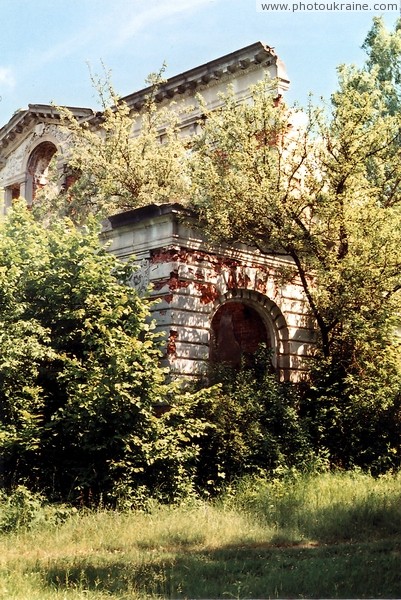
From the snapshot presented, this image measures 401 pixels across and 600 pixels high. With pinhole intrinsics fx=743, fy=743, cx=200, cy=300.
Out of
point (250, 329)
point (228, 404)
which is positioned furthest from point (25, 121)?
point (228, 404)

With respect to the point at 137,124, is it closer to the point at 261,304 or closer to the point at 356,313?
the point at 261,304

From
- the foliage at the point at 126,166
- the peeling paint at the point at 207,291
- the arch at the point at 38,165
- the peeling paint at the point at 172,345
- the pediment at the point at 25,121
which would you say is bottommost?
the peeling paint at the point at 172,345

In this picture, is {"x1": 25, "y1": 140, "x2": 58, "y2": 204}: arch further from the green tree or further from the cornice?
the green tree

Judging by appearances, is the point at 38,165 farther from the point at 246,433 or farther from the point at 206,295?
the point at 246,433

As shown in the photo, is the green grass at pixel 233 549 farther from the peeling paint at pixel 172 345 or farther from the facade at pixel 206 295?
the facade at pixel 206 295

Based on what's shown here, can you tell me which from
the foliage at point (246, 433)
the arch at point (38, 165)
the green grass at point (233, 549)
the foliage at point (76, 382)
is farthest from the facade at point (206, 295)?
the arch at point (38, 165)

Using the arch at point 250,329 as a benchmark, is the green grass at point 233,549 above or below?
below

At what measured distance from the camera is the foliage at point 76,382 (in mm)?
12234

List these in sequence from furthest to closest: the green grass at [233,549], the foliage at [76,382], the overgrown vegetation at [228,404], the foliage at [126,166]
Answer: the foliage at [126,166]
the foliage at [76,382]
the overgrown vegetation at [228,404]
the green grass at [233,549]

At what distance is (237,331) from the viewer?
18.4 m

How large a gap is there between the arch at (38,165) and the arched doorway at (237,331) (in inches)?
776

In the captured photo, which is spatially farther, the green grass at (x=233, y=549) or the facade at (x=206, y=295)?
the facade at (x=206, y=295)

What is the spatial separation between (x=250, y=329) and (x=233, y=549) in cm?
909

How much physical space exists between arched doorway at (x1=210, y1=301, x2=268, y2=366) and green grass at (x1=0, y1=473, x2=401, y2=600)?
16.3 feet
